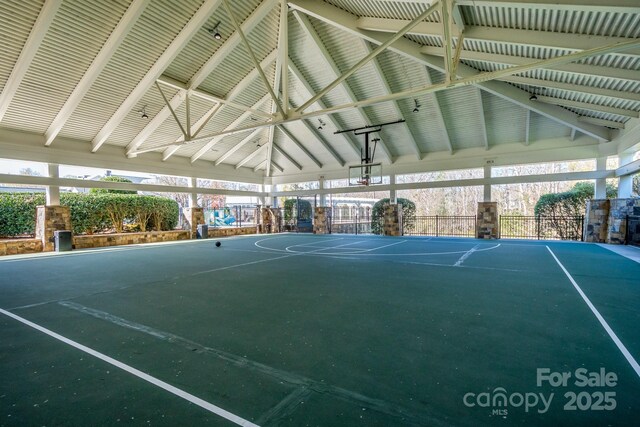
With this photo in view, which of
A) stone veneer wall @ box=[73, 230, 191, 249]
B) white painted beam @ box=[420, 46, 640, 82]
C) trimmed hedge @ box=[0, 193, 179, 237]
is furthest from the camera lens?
stone veneer wall @ box=[73, 230, 191, 249]

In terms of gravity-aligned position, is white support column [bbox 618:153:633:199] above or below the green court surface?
above

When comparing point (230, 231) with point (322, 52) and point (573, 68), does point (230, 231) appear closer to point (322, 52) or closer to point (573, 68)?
point (322, 52)

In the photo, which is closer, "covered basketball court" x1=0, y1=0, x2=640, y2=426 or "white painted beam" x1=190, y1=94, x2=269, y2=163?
"covered basketball court" x1=0, y1=0, x2=640, y2=426

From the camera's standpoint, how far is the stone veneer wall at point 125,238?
13170mm

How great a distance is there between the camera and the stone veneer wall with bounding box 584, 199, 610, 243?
12.3m

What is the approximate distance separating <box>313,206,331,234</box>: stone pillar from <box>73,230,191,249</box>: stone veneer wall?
7375 mm

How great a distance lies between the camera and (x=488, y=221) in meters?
14.7

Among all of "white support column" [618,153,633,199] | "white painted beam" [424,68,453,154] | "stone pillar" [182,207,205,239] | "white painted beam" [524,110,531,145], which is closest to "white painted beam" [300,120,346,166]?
"white painted beam" [424,68,453,154]

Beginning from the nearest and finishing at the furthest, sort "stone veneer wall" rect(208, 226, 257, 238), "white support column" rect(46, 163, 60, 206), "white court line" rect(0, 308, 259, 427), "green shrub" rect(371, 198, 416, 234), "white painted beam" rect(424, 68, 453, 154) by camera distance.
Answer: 1. "white court line" rect(0, 308, 259, 427)
2. "white painted beam" rect(424, 68, 453, 154)
3. "white support column" rect(46, 163, 60, 206)
4. "stone veneer wall" rect(208, 226, 257, 238)
5. "green shrub" rect(371, 198, 416, 234)

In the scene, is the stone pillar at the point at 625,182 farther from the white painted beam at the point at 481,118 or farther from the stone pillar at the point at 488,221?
the white painted beam at the point at 481,118

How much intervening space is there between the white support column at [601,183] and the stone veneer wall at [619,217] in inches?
41.1

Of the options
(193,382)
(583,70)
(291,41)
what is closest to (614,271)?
(583,70)

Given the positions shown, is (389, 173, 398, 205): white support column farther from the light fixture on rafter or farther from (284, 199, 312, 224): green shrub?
→ the light fixture on rafter

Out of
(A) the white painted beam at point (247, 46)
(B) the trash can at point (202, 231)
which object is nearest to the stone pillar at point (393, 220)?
(A) the white painted beam at point (247, 46)
